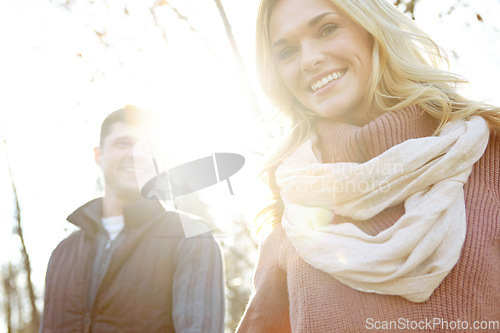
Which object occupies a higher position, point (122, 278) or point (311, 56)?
point (311, 56)

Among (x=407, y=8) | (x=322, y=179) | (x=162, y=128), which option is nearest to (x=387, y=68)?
(x=322, y=179)

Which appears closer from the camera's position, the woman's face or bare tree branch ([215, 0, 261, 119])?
the woman's face

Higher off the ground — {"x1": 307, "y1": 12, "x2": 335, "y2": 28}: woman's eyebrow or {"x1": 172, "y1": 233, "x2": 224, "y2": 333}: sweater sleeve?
{"x1": 307, "y1": 12, "x2": 335, "y2": 28}: woman's eyebrow

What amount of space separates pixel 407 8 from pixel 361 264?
3357 millimetres

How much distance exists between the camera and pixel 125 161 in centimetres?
296

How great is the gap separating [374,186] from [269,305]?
670mm

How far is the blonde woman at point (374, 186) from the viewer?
55.9 inches

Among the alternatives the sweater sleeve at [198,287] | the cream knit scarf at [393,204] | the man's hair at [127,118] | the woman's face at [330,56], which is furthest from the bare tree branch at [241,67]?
the cream knit scarf at [393,204]

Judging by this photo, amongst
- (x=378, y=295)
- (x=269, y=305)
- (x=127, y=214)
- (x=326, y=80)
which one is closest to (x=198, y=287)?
(x=127, y=214)

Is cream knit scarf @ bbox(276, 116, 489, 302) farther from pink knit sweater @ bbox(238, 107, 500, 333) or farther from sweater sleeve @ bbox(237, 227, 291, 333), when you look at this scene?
sweater sleeve @ bbox(237, 227, 291, 333)

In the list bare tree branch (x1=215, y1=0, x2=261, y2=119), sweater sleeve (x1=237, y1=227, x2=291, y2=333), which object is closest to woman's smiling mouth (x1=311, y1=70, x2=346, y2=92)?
sweater sleeve (x1=237, y1=227, x2=291, y2=333)

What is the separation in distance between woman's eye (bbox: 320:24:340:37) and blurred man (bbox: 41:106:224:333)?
1.47m

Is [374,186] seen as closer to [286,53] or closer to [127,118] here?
[286,53]

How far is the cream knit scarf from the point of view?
1409 mm
